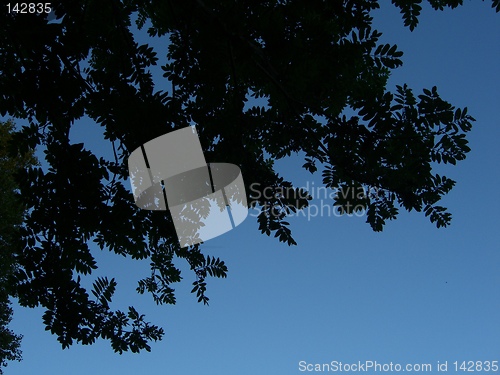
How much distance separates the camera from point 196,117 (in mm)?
3406

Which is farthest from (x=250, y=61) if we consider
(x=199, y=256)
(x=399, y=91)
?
(x=199, y=256)

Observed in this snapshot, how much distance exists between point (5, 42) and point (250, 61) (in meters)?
1.85

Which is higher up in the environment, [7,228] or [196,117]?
[7,228]

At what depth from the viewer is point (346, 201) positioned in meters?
3.61

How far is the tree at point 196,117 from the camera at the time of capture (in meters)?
3.00

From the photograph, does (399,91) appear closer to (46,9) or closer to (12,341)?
(46,9)

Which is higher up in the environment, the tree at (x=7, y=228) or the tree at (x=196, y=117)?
the tree at (x=7, y=228)

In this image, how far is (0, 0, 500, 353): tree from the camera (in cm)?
300

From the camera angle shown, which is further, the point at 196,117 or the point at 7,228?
the point at 7,228

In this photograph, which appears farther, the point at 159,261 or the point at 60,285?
the point at 159,261

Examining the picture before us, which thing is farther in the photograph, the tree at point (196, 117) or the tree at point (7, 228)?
the tree at point (7, 228)

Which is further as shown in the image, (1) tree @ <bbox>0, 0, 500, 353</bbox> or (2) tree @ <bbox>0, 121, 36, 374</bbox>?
(2) tree @ <bbox>0, 121, 36, 374</bbox>

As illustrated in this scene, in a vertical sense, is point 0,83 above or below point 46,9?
below

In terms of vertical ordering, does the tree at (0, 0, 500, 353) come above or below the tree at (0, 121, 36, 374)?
below
